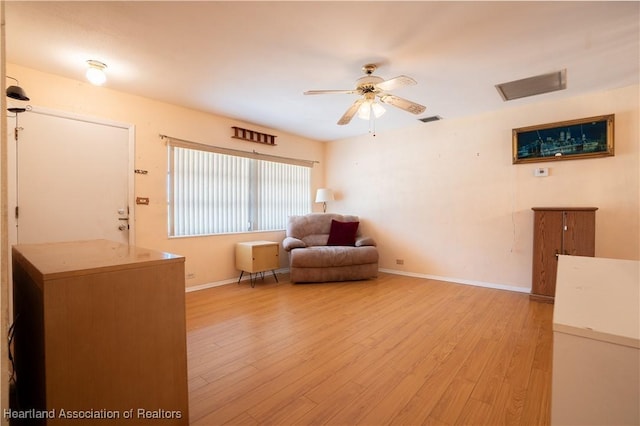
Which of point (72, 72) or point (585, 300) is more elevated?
point (72, 72)

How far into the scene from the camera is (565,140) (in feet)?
11.4

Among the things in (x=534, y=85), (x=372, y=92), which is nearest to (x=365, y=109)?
(x=372, y=92)

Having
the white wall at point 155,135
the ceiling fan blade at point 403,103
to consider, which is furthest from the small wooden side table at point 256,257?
the ceiling fan blade at point 403,103

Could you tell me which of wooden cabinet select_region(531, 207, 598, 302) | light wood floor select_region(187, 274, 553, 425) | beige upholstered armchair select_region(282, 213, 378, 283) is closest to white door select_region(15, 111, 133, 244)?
light wood floor select_region(187, 274, 553, 425)

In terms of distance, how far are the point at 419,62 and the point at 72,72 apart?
3.31 meters

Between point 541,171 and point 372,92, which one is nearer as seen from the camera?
point 372,92

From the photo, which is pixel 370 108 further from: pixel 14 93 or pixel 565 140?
pixel 14 93

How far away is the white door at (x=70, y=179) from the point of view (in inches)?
107

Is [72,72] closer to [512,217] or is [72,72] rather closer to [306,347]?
[306,347]

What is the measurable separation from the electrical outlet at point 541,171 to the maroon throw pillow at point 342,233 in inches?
101

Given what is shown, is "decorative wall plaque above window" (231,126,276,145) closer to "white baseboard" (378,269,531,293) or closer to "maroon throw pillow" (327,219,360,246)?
"maroon throw pillow" (327,219,360,246)

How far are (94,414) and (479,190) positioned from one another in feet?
14.7

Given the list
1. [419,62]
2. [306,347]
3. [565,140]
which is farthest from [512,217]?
[306,347]

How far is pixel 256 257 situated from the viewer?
412 cm
